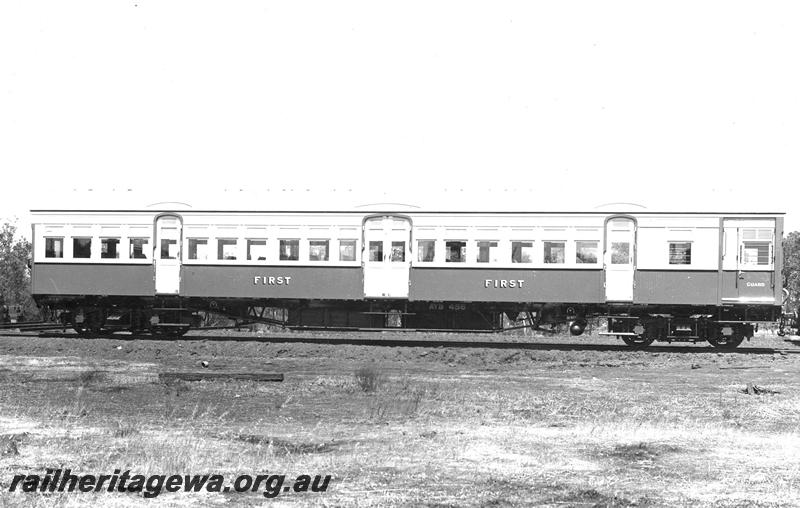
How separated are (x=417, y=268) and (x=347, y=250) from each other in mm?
1963

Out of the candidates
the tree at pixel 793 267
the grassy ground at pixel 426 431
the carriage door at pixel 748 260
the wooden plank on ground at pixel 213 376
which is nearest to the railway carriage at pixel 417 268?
the carriage door at pixel 748 260

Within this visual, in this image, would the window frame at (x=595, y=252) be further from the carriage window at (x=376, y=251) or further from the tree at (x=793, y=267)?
the tree at (x=793, y=267)

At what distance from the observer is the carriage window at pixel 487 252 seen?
74.0 ft

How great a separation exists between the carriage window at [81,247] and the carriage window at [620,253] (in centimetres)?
1434

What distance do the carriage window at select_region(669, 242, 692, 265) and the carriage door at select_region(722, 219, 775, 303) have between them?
84 centimetres

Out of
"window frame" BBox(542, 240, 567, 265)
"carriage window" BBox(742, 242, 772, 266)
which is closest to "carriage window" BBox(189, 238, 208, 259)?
"window frame" BBox(542, 240, 567, 265)

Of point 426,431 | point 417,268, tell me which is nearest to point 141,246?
point 417,268

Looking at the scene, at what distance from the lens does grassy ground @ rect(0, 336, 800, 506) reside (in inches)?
286

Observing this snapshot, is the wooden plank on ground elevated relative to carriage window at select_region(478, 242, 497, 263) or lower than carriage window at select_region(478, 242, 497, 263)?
lower

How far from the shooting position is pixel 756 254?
21672mm

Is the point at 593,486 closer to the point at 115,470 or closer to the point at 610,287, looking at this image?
the point at 115,470

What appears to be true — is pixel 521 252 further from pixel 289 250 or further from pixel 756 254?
pixel 289 250

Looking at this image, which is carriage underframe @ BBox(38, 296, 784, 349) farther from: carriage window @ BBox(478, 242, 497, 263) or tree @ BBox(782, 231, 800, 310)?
tree @ BBox(782, 231, 800, 310)

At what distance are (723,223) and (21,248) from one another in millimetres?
65407
